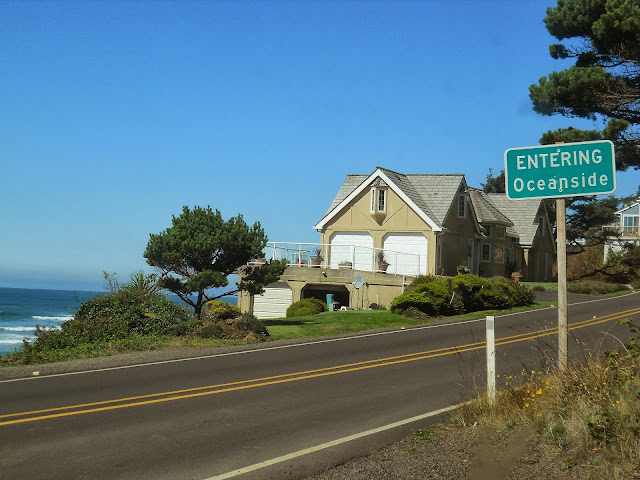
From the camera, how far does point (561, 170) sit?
7.83m

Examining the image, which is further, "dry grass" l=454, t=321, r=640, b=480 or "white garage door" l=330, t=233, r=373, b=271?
"white garage door" l=330, t=233, r=373, b=271

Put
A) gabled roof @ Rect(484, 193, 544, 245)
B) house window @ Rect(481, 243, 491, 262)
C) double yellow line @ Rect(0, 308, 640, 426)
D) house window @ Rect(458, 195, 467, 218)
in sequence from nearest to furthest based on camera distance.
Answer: double yellow line @ Rect(0, 308, 640, 426) → house window @ Rect(458, 195, 467, 218) → house window @ Rect(481, 243, 491, 262) → gabled roof @ Rect(484, 193, 544, 245)

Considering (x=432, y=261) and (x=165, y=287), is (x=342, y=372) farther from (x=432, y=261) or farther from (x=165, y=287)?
(x=432, y=261)

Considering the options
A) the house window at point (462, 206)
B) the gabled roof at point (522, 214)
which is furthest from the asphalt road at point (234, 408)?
the gabled roof at point (522, 214)

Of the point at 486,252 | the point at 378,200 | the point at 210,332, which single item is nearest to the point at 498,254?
the point at 486,252

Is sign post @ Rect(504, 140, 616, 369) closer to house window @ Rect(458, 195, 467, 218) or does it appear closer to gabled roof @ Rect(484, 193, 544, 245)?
house window @ Rect(458, 195, 467, 218)

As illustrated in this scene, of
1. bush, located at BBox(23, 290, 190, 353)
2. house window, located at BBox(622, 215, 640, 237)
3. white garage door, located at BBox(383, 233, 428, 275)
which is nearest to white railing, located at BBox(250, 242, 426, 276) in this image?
white garage door, located at BBox(383, 233, 428, 275)

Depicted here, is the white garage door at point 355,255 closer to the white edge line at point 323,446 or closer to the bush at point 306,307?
the bush at point 306,307

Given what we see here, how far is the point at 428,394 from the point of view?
A: 37.4 feet

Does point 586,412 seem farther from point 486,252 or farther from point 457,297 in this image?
point 486,252

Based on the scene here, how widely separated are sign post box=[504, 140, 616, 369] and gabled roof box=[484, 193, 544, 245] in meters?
46.2

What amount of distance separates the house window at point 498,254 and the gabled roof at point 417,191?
21.2 ft

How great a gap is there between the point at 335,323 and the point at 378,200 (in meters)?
16.9

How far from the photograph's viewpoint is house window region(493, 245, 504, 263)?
47188mm
